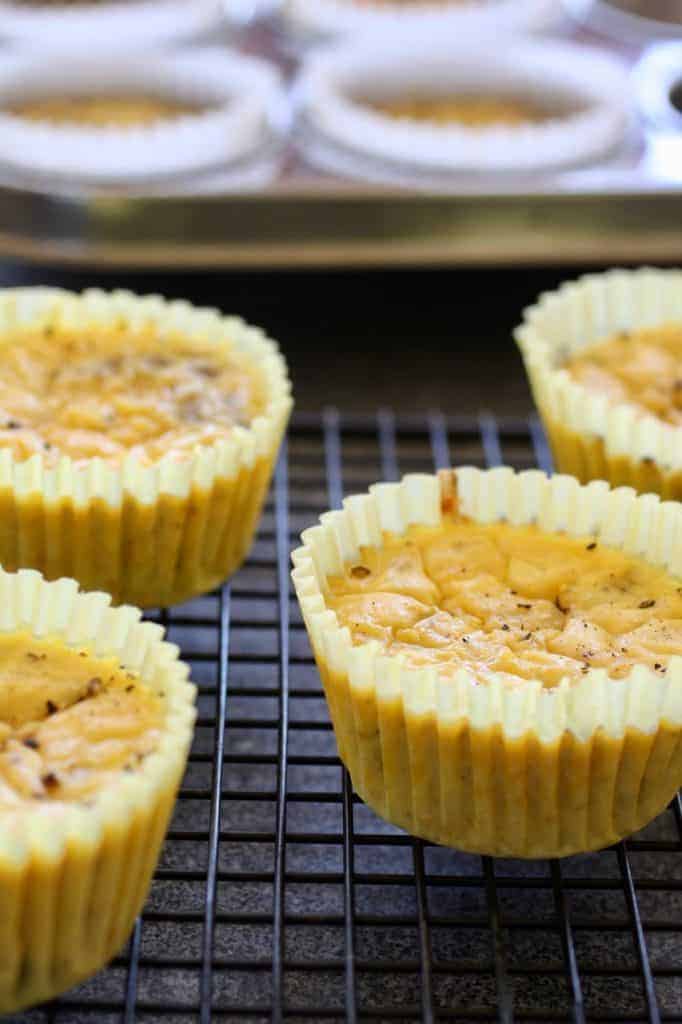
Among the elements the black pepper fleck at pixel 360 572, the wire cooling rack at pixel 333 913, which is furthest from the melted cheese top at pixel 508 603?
the wire cooling rack at pixel 333 913

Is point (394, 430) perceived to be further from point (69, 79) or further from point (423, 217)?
point (69, 79)

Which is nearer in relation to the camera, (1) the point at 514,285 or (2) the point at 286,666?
(2) the point at 286,666

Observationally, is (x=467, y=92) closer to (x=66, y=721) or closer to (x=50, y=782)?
(x=66, y=721)

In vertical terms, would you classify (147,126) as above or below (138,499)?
below

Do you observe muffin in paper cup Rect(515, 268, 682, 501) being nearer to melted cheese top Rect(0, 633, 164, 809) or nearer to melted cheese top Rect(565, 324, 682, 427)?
melted cheese top Rect(565, 324, 682, 427)

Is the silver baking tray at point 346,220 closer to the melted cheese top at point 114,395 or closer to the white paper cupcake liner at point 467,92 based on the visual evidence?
the white paper cupcake liner at point 467,92

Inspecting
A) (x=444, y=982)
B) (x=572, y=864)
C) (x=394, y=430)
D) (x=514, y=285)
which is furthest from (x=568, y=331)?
(x=444, y=982)

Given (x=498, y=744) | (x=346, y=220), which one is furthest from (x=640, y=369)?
(x=498, y=744)
